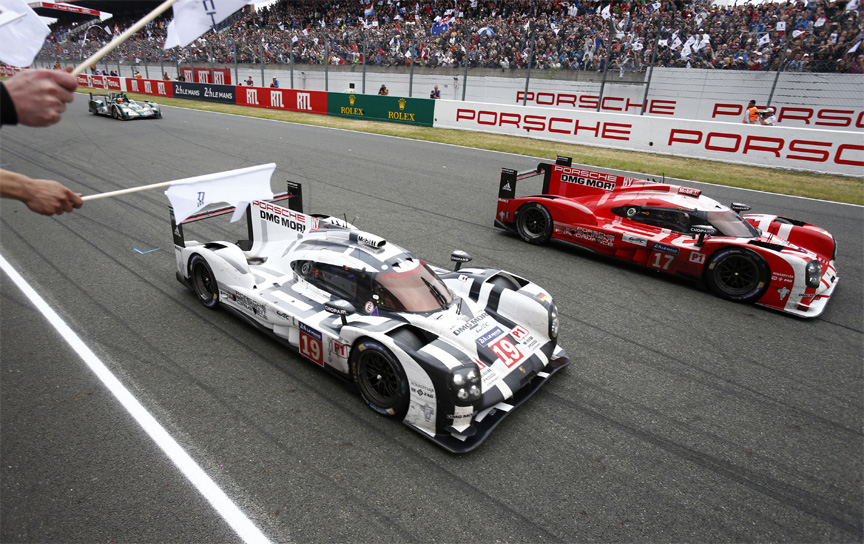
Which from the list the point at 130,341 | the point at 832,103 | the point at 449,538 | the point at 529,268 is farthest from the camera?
the point at 832,103

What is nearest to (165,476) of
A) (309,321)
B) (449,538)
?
(309,321)

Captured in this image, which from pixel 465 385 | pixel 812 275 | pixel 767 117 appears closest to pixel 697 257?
pixel 812 275

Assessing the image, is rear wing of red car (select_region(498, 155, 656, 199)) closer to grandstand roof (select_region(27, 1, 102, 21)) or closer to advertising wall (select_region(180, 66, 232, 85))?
grandstand roof (select_region(27, 1, 102, 21))

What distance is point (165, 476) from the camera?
3.57m

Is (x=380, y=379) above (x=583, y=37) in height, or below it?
below

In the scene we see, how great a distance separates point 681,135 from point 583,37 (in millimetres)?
8041

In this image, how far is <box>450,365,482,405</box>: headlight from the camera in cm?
378

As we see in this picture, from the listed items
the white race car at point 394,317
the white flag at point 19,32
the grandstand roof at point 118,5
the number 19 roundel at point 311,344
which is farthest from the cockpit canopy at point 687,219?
the grandstand roof at point 118,5

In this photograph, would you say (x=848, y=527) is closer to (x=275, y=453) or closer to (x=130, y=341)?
(x=275, y=453)

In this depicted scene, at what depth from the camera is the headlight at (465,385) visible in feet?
12.4

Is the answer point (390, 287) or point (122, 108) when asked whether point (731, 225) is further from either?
point (122, 108)

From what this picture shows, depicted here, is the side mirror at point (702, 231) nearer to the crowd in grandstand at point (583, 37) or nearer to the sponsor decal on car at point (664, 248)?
the sponsor decal on car at point (664, 248)

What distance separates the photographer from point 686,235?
7.43 m

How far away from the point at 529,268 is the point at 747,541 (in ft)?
15.7
